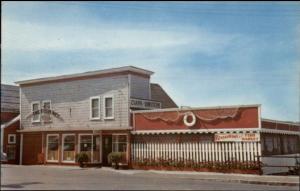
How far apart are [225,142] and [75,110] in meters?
11.3

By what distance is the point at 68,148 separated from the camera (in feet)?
103

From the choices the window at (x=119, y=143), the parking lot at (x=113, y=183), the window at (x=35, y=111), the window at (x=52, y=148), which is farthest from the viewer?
the window at (x=35, y=111)

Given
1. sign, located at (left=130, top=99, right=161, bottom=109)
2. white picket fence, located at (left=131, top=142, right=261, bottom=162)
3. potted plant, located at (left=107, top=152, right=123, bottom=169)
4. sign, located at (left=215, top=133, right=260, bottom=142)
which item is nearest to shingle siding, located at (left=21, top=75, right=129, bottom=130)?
sign, located at (left=130, top=99, right=161, bottom=109)

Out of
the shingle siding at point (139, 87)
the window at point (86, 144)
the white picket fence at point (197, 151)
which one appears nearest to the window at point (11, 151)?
the window at point (86, 144)

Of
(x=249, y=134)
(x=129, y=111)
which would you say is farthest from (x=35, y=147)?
(x=249, y=134)

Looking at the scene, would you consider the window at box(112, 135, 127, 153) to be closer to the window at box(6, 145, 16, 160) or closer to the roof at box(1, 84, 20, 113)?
the window at box(6, 145, 16, 160)

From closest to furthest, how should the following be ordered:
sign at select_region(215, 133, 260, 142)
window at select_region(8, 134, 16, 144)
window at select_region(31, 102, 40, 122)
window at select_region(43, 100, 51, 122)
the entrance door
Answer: sign at select_region(215, 133, 260, 142), the entrance door, window at select_region(43, 100, 51, 122), window at select_region(31, 102, 40, 122), window at select_region(8, 134, 16, 144)

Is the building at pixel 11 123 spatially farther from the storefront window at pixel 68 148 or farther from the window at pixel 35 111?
the storefront window at pixel 68 148

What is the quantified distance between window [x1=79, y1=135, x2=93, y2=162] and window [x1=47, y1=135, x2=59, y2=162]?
215 centimetres

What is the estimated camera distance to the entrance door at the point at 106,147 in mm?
30078

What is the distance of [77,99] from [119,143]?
4551mm

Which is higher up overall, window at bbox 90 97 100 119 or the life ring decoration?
window at bbox 90 97 100 119

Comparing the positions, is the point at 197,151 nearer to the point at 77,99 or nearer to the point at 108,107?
the point at 108,107

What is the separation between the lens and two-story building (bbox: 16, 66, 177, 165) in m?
29.4
